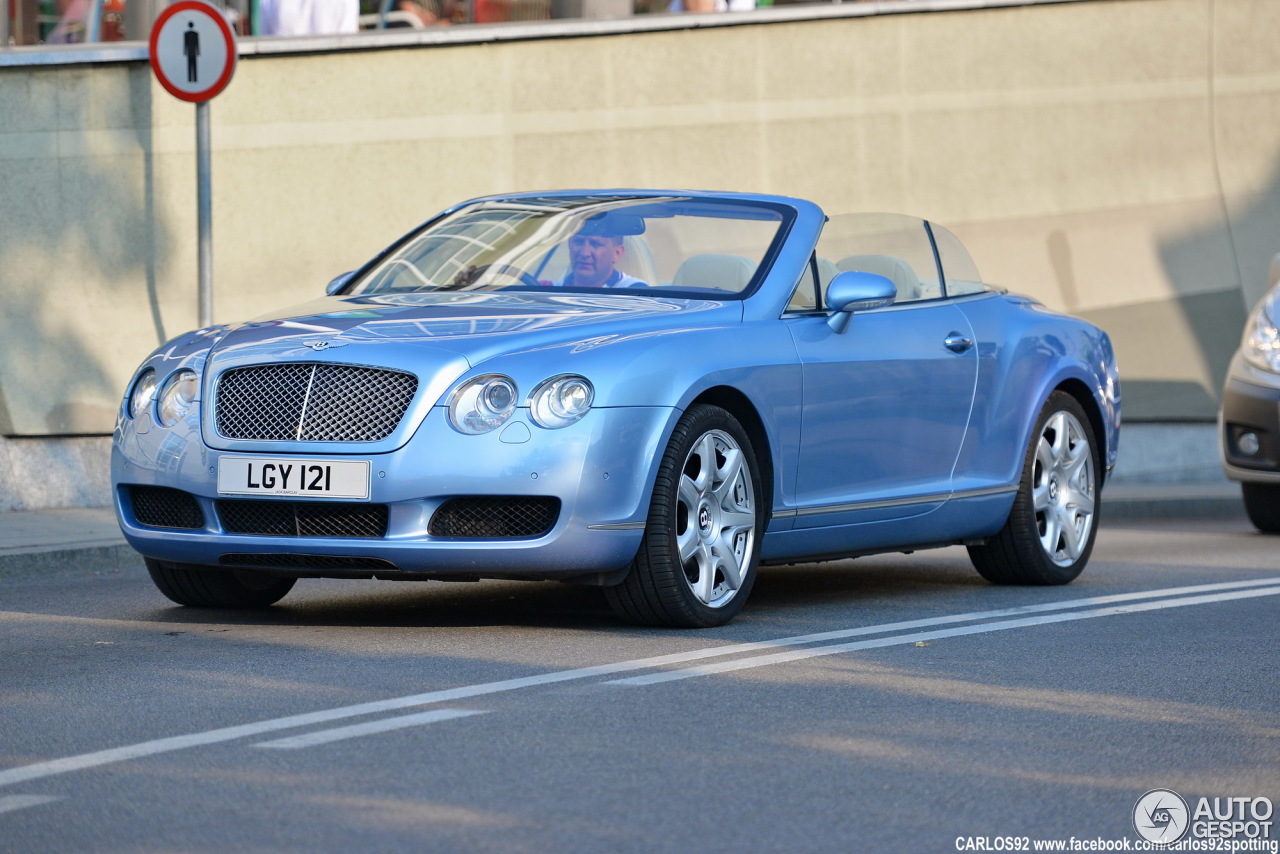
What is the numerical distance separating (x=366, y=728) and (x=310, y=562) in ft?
5.47

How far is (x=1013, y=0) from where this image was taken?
52.3 ft

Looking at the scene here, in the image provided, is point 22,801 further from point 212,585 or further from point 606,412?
point 212,585

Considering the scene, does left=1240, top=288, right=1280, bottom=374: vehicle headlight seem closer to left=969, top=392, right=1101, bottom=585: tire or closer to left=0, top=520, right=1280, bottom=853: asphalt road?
left=969, top=392, right=1101, bottom=585: tire

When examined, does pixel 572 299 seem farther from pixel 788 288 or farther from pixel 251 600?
pixel 251 600

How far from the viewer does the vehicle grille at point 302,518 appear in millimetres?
6645

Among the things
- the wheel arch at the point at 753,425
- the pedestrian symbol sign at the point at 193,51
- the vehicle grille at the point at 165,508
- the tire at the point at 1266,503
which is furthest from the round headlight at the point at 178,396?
the tire at the point at 1266,503

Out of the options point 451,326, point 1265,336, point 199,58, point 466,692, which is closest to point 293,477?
point 451,326

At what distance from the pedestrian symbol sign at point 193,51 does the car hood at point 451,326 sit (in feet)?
14.9

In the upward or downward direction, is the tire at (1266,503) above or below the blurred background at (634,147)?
below

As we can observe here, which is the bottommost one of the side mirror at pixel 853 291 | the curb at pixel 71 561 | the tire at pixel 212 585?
the curb at pixel 71 561

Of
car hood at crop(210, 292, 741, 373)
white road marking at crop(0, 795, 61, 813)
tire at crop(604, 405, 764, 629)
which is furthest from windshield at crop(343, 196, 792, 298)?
white road marking at crop(0, 795, 61, 813)

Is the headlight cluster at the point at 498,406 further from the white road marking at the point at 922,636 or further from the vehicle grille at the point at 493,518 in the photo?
the white road marking at the point at 922,636

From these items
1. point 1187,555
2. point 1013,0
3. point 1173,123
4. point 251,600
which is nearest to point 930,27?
point 1013,0

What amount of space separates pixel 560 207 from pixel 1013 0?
8659 millimetres
